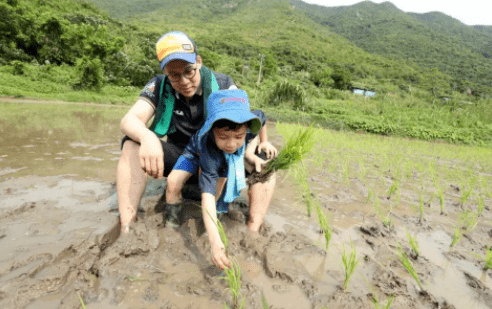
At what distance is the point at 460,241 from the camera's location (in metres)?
1.83

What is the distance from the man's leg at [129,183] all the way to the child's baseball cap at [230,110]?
0.54 metres

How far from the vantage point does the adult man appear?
5.27ft

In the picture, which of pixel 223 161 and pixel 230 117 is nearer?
pixel 230 117

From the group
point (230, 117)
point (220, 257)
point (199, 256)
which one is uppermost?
point (230, 117)

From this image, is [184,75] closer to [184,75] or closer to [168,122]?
[184,75]

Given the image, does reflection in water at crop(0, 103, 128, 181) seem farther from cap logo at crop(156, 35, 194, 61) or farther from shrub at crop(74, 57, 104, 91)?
shrub at crop(74, 57, 104, 91)

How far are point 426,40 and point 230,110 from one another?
368 feet

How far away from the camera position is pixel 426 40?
3482 inches

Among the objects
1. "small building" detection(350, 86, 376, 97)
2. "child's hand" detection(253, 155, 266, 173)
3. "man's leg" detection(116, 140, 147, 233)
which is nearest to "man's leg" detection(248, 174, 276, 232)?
"child's hand" detection(253, 155, 266, 173)

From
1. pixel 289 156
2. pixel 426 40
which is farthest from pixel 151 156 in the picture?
pixel 426 40

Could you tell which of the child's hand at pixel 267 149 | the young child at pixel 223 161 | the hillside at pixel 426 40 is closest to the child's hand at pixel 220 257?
the young child at pixel 223 161

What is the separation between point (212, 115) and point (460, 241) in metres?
1.88

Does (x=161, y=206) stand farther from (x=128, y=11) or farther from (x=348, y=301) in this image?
(x=128, y=11)

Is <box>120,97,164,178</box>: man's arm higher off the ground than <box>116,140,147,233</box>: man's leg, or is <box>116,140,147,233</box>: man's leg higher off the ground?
<box>120,97,164,178</box>: man's arm
